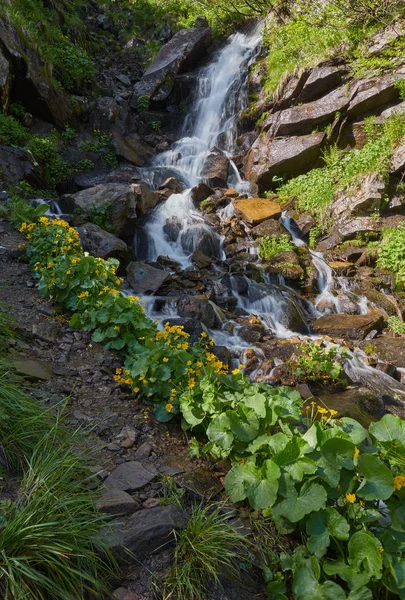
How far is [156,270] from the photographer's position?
830 centimetres

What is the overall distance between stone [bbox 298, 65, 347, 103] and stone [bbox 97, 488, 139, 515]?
12.7 metres

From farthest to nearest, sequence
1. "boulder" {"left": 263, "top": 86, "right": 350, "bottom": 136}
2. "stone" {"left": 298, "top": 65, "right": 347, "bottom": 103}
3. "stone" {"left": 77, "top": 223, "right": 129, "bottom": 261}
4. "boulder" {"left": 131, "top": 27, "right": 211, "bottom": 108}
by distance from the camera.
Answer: "boulder" {"left": 131, "top": 27, "right": 211, "bottom": 108}, "stone" {"left": 298, "top": 65, "right": 347, "bottom": 103}, "boulder" {"left": 263, "top": 86, "right": 350, "bottom": 136}, "stone" {"left": 77, "top": 223, "right": 129, "bottom": 261}

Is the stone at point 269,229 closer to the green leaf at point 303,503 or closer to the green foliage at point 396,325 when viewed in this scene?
the green foliage at point 396,325

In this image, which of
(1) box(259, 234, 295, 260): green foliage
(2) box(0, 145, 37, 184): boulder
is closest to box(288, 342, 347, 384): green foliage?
(1) box(259, 234, 295, 260): green foliage

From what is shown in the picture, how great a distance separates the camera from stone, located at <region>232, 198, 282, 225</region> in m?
10.8

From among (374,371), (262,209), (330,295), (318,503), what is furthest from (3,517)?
(262,209)

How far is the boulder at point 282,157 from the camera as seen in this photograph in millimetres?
11883

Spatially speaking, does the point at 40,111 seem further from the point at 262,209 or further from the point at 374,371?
the point at 374,371

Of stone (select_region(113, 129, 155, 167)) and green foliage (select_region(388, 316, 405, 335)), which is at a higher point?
stone (select_region(113, 129, 155, 167))

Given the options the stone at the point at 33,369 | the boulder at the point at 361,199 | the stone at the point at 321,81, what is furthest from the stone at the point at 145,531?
the stone at the point at 321,81

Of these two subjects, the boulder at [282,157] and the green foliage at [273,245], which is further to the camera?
the boulder at [282,157]

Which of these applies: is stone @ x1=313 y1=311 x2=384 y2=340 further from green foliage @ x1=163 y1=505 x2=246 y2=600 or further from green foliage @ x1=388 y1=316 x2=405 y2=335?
green foliage @ x1=163 y1=505 x2=246 y2=600

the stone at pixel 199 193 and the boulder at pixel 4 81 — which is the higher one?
the boulder at pixel 4 81

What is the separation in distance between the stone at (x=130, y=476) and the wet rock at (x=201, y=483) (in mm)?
203
